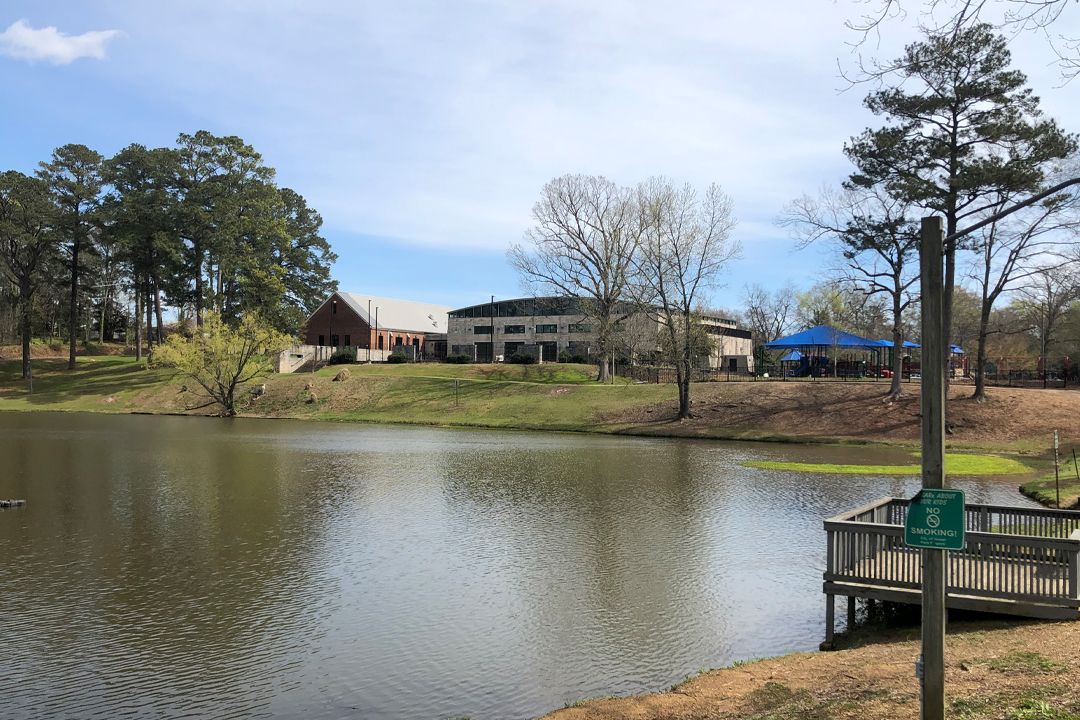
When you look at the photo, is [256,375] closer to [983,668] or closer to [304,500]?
[304,500]

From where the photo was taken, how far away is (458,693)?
8828mm

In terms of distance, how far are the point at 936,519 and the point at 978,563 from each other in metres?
5.66

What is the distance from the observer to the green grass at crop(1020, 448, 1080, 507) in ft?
68.0

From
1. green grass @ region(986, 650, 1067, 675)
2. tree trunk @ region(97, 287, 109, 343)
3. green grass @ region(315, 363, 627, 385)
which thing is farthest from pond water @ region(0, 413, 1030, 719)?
tree trunk @ region(97, 287, 109, 343)

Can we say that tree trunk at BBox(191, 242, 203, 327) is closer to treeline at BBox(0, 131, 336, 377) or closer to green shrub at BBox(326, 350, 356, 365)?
treeline at BBox(0, 131, 336, 377)

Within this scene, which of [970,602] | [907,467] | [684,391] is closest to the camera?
[970,602]

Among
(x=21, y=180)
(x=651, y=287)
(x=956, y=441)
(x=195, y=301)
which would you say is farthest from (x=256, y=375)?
(x=956, y=441)

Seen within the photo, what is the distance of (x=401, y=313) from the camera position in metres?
95.0

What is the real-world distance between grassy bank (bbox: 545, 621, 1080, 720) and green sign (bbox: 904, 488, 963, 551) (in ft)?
5.25

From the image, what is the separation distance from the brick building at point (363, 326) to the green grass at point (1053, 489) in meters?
66.1

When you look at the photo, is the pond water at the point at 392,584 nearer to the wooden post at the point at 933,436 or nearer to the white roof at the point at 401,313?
the wooden post at the point at 933,436

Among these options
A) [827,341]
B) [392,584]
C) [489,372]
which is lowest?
[392,584]

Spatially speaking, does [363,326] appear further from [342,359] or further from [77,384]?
[77,384]

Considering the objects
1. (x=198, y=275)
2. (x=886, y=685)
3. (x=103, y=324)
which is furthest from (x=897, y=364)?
(x=103, y=324)
